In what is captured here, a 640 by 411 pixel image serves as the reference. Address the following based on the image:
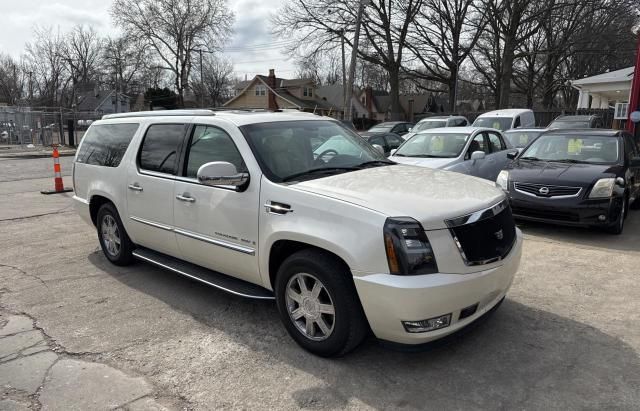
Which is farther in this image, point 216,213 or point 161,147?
point 161,147

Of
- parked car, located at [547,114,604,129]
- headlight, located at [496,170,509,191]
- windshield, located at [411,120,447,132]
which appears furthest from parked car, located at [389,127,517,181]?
windshield, located at [411,120,447,132]

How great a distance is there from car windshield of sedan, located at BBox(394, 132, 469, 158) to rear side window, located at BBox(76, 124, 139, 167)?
5.42 metres


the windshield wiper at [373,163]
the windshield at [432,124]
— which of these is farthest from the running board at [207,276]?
the windshield at [432,124]

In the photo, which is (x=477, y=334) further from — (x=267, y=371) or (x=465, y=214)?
(x=267, y=371)

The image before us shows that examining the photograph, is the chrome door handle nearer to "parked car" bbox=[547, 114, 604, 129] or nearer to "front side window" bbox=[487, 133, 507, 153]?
"front side window" bbox=[487, 133, 507, 153]

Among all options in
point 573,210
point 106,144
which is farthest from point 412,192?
point 573,210

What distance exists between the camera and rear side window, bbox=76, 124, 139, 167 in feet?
17.2

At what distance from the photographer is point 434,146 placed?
9.14 m

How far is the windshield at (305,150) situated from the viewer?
3.85 meters

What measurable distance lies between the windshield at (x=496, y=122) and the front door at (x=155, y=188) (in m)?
13.8

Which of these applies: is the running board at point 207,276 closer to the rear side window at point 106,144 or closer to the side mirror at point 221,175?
the side mirror at point 221,175

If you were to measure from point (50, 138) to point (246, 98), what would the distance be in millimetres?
31988

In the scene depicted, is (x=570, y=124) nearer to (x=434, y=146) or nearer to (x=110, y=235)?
(x=434, y=146)

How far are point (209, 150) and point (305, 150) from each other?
877mm
